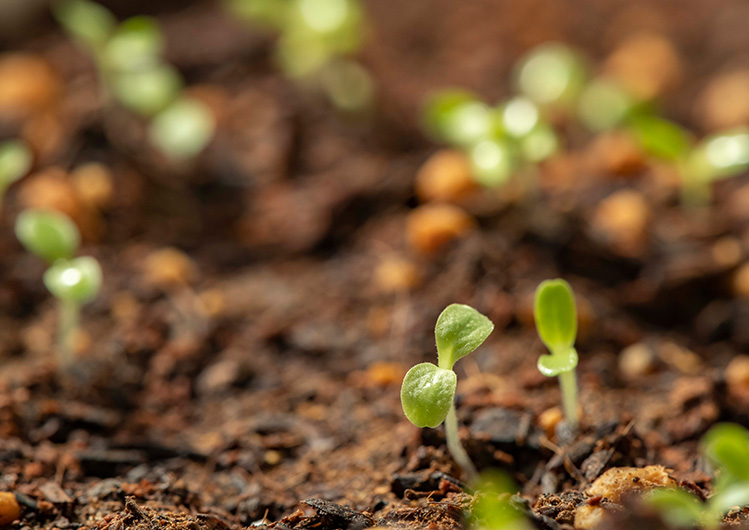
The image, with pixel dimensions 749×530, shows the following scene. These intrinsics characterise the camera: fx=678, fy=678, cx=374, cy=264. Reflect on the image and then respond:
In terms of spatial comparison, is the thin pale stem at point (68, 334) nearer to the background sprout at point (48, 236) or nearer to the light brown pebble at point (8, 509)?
the background sprout at point (48, 236)

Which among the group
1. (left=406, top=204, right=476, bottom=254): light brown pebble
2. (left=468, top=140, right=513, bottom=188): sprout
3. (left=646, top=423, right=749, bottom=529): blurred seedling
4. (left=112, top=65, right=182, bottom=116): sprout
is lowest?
(left=646, top=423, right=749, bottom=529): blurred seedling

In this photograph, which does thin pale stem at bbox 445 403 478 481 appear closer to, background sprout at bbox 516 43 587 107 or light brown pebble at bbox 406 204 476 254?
light brown pebble at bbox 406 204 476 254

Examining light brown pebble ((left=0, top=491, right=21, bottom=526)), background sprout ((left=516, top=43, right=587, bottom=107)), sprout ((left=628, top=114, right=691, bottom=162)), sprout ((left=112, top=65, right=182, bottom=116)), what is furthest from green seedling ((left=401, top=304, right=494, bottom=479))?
sprout ((left=112, top=65, right=182, bottom=116))

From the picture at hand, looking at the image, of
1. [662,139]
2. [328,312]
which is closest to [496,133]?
[662,139]

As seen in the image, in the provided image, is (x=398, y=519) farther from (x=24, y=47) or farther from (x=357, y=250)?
(x=24, y=47)

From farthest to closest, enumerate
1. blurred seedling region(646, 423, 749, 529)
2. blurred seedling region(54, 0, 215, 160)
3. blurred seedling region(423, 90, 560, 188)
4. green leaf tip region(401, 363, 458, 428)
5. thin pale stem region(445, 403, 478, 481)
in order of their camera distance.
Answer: blurred seedling region(54, 0, 215, 160) → blurred seedling region(423, 90, 560, 188) → thin pale stem region(445, 403, 478, 481) → green leaf tip region(401, 363, 458, 428) → blurred seedling region(646, 423, 749, 529)
